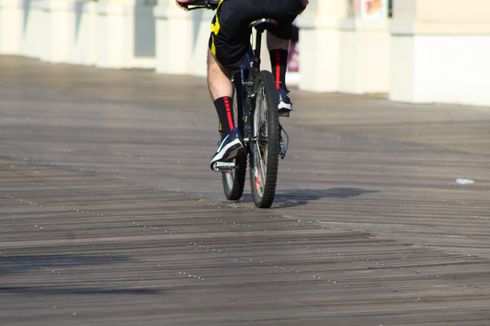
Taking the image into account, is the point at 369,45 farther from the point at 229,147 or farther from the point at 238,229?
the point at 238,229

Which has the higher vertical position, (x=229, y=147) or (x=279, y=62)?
(x=279, y=62)

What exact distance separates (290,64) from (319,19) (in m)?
2.44

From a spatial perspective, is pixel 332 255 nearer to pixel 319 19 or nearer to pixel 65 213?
pixel 65 213

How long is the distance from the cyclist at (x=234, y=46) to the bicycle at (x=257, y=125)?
0.19 feet

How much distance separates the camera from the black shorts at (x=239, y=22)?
377 inches

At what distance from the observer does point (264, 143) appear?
31.5ft

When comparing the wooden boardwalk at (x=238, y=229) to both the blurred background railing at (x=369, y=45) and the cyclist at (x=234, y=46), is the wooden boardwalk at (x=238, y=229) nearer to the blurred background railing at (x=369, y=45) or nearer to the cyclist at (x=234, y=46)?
the cyclist at (x=234, y=46)

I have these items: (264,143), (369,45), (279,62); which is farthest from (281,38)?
(369,45)

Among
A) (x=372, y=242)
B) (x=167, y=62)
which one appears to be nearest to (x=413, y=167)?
(x=372, y=242)

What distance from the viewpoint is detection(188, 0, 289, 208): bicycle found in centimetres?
936

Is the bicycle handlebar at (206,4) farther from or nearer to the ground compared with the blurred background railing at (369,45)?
farther from the ground

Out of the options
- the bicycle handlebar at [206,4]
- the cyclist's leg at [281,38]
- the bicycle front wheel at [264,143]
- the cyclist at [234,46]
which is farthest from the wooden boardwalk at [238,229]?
the bicycle handlebar at [206,4]

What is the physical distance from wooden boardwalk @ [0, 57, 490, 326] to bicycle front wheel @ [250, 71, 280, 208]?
0.44 ft

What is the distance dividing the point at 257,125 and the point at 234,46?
482 mm
